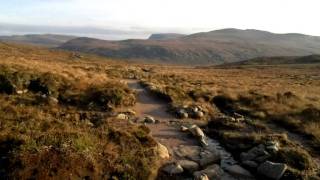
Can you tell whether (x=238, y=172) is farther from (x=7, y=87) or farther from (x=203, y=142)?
(x=7, y=87)

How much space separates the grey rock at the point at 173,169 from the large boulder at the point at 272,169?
286cm

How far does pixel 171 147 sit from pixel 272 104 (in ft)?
41.9

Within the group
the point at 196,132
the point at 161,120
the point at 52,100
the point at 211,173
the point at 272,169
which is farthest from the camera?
the point at 52,100

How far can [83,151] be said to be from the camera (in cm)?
1392

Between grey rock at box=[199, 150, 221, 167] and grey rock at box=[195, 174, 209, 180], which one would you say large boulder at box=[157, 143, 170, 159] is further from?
grey rock at box=[195, 174, 209, 180]

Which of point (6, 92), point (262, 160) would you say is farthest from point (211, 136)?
point (6, 92)

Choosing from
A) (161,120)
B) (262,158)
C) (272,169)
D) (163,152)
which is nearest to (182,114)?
(161,120)

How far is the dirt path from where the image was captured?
18.0 meters

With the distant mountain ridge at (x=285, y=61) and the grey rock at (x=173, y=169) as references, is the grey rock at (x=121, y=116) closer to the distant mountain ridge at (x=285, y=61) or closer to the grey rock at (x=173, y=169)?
the grey rock at (x=173, y=169)

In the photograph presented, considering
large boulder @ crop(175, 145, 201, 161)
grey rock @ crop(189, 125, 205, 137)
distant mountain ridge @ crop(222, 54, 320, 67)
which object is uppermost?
grey rock @ crop(189, 125, 205, 137)

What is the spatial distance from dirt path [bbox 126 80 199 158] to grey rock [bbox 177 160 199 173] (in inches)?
40.0

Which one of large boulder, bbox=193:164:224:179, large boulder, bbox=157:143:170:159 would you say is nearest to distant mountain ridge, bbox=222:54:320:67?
large boulder, bbox=157:143:170:159

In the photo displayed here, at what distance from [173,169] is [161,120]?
8.47 metres

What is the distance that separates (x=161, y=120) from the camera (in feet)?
74.1
